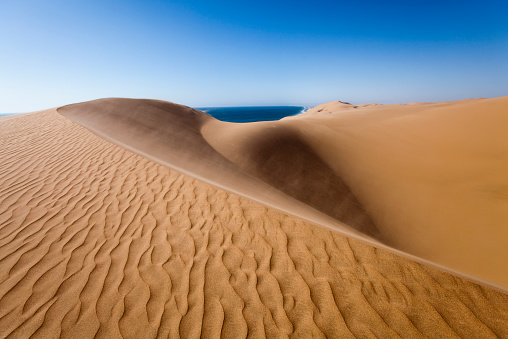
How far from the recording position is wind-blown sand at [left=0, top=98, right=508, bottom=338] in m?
2.21

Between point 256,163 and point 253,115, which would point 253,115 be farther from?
point 256,163

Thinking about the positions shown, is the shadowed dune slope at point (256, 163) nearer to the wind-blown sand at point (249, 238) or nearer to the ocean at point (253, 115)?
the wind-blown sand at point (249, 238)

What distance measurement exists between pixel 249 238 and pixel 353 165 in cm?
539

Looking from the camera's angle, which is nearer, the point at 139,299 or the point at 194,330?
the point at 194,330

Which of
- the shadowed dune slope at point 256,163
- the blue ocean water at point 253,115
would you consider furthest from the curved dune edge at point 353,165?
the blue ocean water at point 253,115

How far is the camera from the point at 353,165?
24.2 ft

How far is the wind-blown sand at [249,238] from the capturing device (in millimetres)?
2209

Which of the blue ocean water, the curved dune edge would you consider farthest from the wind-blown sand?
the blue ocean water

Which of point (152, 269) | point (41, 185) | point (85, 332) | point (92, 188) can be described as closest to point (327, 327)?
point (152, 269)

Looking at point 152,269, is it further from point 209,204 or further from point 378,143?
point 378,143

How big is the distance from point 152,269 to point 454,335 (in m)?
3.19

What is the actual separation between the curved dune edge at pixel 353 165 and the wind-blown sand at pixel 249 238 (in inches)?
2.0

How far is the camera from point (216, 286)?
2551 mm

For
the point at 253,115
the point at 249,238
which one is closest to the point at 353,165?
the point at 249,238
